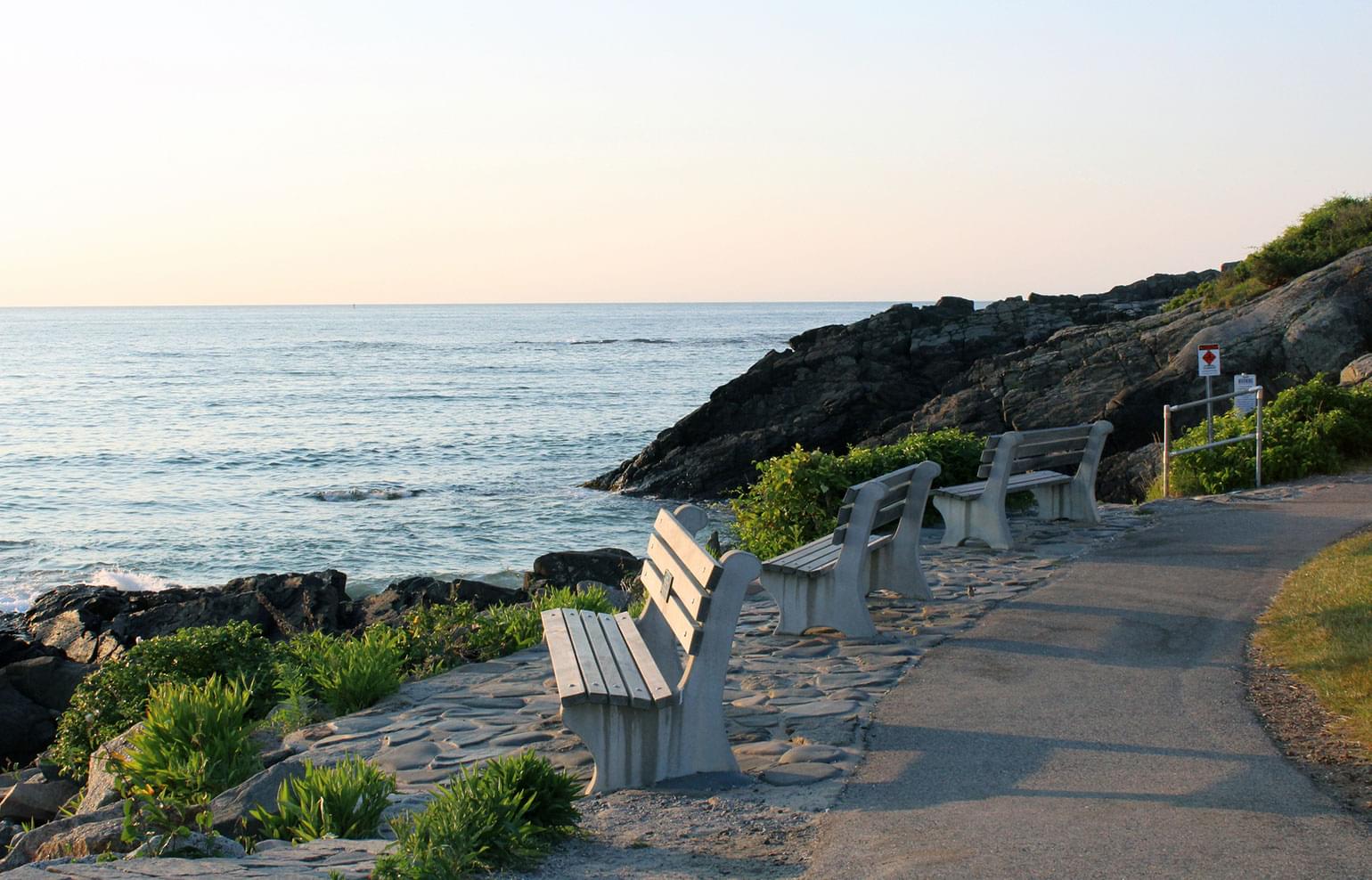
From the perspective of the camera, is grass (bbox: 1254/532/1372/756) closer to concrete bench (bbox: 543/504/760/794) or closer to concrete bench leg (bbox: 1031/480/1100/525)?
concrete bench leg (bbox: 1031/480/1100/525)

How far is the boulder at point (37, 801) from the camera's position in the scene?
7.17 meters

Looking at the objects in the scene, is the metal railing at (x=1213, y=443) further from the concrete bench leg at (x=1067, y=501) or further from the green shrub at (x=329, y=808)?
the green shrub at (x=329, y=808)

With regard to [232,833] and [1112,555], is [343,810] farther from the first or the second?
[1112,555]

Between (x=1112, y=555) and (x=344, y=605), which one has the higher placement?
(x=1112, y=555)

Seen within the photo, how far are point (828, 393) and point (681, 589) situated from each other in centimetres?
2516

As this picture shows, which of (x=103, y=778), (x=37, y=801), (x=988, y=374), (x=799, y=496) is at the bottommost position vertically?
(x=37, y=801)

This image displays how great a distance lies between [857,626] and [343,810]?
3.93 meters

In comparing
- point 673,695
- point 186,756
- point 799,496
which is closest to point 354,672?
point 186,756

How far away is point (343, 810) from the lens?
4547 millimetres

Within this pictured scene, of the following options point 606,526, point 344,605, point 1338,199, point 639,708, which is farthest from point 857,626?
point 1338,199

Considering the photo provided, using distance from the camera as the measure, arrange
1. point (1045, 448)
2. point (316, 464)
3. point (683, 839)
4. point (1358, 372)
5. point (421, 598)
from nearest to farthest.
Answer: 1. point (683, 839)
2. point (1045, 448)
3. point (421, 598)
4. point (1358, 372)
5. point (316, 464)

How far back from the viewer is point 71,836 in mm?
5172

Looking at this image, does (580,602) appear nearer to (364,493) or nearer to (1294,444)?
(1294,444)

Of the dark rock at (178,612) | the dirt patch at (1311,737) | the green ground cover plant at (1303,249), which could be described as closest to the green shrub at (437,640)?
the dark rock at (178,612)
